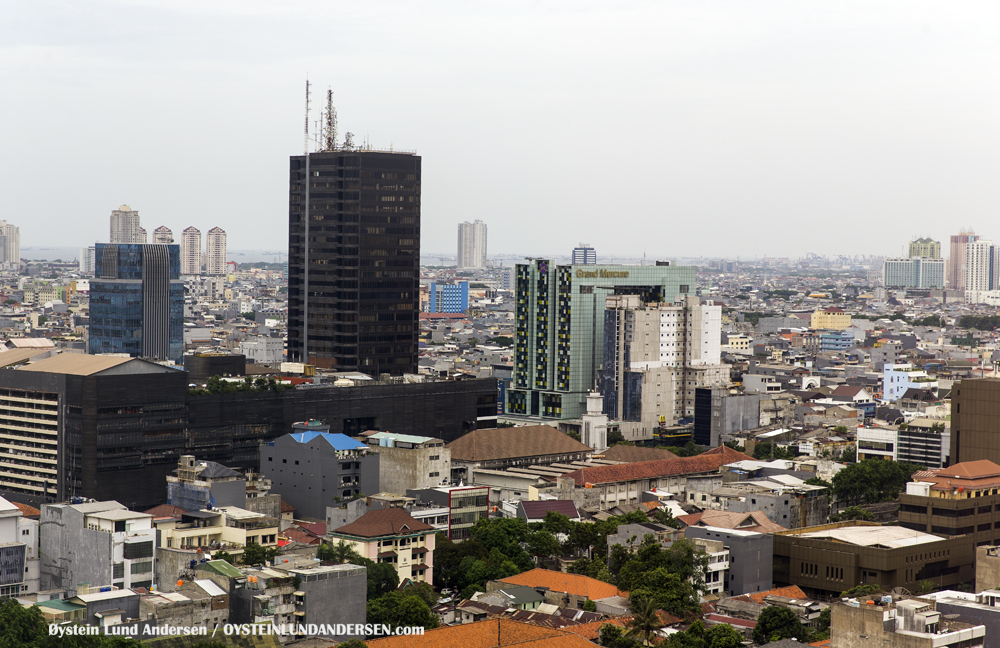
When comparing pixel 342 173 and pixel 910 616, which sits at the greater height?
pixel 342 173

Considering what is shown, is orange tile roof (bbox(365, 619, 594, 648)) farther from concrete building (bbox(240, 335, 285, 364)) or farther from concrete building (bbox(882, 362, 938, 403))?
concrete building (bbox(240, 335, 285, 364))

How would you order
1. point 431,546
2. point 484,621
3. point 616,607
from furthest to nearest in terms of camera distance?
point 431,546, point 616,607, point 484,621

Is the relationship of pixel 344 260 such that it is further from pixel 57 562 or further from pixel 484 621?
pixel 484 621

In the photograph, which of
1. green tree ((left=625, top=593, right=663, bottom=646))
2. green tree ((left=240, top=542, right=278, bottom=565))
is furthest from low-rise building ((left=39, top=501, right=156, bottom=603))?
green tree ((left=625, top=593, right=663, bottom=646))

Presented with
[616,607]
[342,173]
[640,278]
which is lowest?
[616,607]

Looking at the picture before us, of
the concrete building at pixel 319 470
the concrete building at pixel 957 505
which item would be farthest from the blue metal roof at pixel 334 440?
the concrete building at pixel 957 505

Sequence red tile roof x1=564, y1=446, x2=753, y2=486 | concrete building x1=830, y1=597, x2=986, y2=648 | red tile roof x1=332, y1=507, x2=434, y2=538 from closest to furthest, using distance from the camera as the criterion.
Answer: concrete building x1=830, y1=597, x2=986, y2=648
red tile roof x1=332, y1=507, x2=434, y2=538
red tile roof x1=564, y1=446, x2=753, y2=486

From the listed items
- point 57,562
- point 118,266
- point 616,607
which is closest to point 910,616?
point 616,607

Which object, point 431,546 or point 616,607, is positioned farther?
point 431,546
